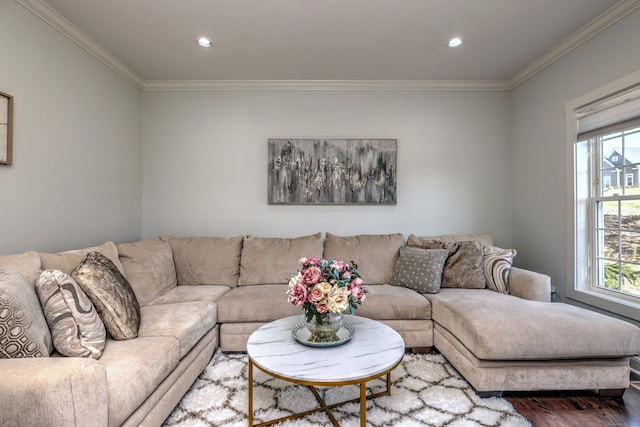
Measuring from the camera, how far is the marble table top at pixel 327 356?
1367mm

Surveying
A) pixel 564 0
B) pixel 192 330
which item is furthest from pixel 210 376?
pixel 564 0

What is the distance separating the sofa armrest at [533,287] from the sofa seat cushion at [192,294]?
2476 mm

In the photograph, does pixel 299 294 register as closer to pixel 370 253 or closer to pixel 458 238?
pixel 370 253

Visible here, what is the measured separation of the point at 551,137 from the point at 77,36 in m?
4.19

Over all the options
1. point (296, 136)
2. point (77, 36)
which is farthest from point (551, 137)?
point (77, 36)

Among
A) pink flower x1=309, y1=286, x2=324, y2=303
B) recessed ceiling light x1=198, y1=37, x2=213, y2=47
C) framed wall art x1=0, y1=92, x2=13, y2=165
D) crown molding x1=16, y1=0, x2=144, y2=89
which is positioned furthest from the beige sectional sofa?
recessed ceiling light x1=198, y1=37, x2=213, y2=47

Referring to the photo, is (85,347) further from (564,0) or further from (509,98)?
(509,98)

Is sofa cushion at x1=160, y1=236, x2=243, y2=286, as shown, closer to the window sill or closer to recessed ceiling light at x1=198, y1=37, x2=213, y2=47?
recessed ceiling light at x1=198, y1=37, x2=213, y2=47

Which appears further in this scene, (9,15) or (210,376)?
(210,376)

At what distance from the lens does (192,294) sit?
8.57ft

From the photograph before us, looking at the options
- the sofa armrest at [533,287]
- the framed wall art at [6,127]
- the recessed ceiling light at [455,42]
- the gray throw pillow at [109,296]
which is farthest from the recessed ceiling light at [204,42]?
the sofa armrest at [533,287]

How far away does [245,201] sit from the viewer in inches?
138

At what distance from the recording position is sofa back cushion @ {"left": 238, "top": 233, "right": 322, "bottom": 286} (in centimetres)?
299

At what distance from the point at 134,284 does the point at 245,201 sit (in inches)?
57.0
